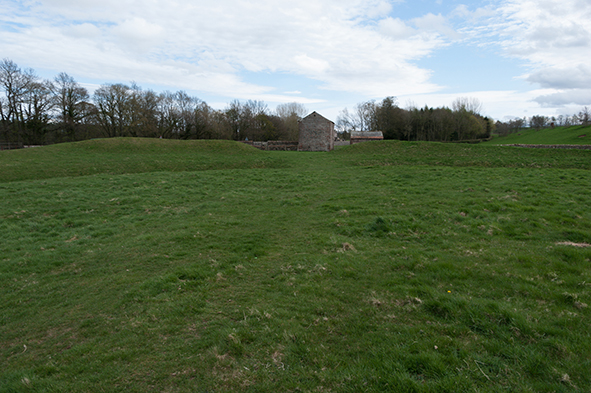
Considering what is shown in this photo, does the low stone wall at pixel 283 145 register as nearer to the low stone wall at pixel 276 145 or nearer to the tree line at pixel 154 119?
the low stone wall at pixel 276 145

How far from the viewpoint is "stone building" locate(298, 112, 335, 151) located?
5144 centimetres

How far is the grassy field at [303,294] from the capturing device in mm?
3480

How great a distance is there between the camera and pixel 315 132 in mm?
51719

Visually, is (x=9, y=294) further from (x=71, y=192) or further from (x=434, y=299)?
(x=71, y=192)

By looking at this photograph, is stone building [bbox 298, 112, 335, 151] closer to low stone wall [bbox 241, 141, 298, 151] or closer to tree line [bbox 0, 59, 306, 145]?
low stone wall [bbox 241, 141, 298, 151]

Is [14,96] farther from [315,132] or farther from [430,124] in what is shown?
[430,124]

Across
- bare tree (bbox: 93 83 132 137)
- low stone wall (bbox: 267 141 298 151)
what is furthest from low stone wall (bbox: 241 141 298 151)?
bare tree (bbox: 93 83 132 137)

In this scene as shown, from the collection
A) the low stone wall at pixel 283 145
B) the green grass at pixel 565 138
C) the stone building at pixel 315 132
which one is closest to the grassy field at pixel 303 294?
the stone building at pixel 315 132

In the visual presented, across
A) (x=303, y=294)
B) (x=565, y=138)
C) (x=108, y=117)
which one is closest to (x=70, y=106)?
(x=108, y=117)

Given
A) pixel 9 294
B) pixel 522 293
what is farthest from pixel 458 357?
pixel 9 294

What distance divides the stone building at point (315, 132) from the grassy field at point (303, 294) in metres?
39.1

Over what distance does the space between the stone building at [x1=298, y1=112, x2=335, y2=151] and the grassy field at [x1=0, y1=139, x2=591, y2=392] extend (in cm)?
3906

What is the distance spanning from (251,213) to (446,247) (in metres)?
7.48

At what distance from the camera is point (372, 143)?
37219 millimetres
